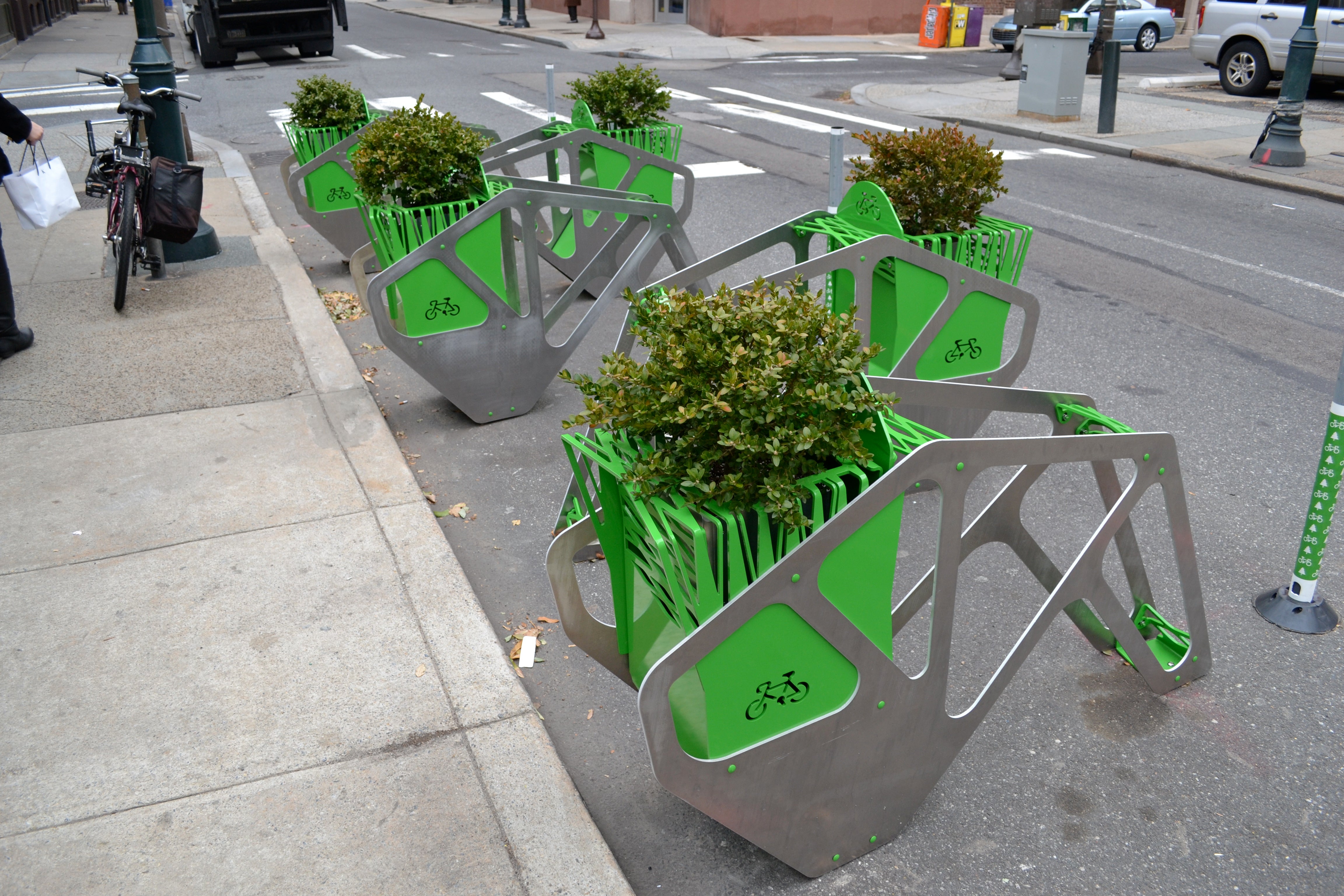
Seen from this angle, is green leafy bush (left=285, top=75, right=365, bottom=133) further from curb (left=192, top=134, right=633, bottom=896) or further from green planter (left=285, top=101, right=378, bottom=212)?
curb (left=192, top=134, right=633, bottom=896)

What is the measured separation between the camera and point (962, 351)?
4656mm

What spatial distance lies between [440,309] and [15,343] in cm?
289

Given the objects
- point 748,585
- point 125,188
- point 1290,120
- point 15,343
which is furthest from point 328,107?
point 1290,120

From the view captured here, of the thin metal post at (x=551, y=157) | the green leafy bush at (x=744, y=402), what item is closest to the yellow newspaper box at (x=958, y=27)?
the thin metal post at (x=551, y=157)

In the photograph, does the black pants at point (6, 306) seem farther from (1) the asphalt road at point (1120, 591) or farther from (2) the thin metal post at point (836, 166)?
(2) the thin metal post at point (836, 166)

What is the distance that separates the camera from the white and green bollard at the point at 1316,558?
11.6ft

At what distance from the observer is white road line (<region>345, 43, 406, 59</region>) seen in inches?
913

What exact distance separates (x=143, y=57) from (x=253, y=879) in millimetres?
7100

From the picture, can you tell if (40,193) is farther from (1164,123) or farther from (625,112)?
(1164,123)

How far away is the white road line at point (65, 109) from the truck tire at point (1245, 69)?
58.9 ft

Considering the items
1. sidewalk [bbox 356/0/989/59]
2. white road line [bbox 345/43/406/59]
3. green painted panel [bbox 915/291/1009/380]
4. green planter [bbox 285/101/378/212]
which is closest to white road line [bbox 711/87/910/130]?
sidewalk [bbox 356/0/989/59]

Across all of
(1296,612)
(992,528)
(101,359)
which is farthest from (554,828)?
(101,359)

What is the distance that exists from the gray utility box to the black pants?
13391 millimetres

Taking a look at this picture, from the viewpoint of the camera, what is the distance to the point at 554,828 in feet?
9.56
